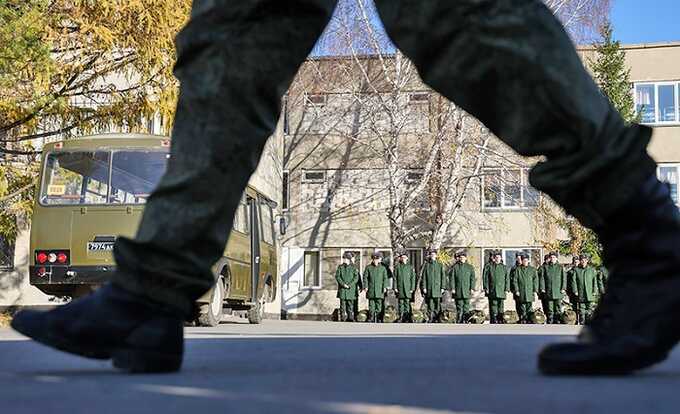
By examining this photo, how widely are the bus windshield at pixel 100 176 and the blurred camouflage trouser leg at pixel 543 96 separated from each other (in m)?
10.3

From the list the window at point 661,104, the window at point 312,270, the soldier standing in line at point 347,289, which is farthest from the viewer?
the window at point 312,270

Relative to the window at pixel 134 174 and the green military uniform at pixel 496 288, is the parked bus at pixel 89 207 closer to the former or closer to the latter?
the window at pixel 134 174

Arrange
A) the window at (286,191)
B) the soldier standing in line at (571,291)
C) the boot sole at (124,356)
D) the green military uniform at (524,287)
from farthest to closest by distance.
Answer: the window at (286,191)
the soldier standing in line at (571,291)
the green military uniform at (524,287)
the boot sole at (124,356)

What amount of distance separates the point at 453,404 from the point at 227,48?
99 centimetres

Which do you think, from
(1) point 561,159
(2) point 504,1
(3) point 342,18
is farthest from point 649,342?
(3) point 342,18

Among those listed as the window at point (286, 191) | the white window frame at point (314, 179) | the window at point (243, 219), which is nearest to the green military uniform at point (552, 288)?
the white window frame at point (314, 179)

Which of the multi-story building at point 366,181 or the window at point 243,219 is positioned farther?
the multi-story building at point 366,181

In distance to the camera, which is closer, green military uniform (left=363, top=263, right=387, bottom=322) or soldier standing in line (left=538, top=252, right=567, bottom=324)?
soldier standing in line (left=538, top=252, right=567, bottom=324)

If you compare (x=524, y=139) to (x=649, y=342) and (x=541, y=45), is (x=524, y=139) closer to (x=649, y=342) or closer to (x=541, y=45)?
(x=541, y=45)

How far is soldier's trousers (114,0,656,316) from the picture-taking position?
6.02 ft

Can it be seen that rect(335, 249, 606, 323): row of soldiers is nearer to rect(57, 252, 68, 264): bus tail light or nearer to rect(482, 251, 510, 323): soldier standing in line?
rect(482, 251, 510, 323): soldier standing in line

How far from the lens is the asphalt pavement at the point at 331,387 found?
4.26 ft

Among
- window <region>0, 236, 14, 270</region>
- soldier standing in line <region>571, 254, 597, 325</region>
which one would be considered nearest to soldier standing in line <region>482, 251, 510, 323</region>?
soldier standing in line <region>571, 254, 597, 325</region>

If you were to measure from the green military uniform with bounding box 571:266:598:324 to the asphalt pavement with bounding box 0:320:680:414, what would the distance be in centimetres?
2154
